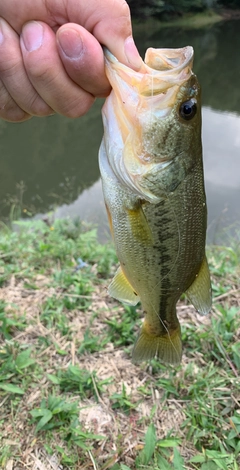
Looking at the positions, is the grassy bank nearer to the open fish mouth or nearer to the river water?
the open fish mouth

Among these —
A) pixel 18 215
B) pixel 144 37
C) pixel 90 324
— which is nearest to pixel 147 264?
pixel 90 324

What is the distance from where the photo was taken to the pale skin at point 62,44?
1.37 meters

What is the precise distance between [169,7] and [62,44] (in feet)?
109

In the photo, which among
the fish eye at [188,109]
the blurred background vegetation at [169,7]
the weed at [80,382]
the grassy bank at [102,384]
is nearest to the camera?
the fish eye at [188,109]

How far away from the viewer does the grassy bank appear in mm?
2121

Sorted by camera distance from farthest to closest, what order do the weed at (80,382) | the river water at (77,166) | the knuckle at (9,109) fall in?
1. the river water at (77,166)
2. the weed at (80,382)
3. the knuckle at (9,109)

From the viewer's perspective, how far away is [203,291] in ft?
5.80

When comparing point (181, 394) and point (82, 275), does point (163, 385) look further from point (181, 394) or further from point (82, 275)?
point (82, 275)

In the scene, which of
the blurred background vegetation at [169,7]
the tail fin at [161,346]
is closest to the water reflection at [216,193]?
the tail fin at [161,346]

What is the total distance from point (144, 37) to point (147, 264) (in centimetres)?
2834

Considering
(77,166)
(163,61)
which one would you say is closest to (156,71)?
(163,61)

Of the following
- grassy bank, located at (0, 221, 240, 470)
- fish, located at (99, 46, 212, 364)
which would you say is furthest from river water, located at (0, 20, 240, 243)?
fish, located at (99, 46, 212, 364)

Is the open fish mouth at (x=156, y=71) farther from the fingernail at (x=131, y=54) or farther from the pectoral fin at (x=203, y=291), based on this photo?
the pectoral fin at (x=203, y=291)

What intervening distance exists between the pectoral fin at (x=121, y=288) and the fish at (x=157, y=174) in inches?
0.6
